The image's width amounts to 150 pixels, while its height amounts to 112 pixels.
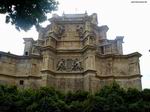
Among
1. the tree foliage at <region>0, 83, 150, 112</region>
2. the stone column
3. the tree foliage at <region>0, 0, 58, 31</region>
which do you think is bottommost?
the tree foliage at <region>0, 83, 150, 112</region>

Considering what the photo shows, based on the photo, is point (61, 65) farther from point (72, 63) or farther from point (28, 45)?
point (28, 45)

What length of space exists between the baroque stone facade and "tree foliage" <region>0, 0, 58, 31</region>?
1914 cm

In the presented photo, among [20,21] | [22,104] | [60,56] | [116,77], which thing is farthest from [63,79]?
[20,21]

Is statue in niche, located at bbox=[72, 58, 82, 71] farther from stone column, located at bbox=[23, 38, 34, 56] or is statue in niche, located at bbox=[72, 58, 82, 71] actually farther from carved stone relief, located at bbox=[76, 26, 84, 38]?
stone column, located at bbox=[23, 38, 34, 56]

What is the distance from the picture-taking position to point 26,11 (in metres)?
8.30

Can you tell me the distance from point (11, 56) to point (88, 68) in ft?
31.3

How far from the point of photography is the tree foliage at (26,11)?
Result: 8053 millimetres

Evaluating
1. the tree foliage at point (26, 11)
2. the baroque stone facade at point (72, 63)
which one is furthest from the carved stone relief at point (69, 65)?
the tree foliage at point (26, 11)

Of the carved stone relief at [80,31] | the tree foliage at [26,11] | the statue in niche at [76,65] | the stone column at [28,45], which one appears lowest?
the tree foliage at [26,11]

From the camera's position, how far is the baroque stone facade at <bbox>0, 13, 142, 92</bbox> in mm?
28375

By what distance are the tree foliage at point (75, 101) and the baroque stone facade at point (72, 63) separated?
475 cm

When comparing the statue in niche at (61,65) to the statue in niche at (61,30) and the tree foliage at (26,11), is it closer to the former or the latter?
the statue in niche at (61,30)

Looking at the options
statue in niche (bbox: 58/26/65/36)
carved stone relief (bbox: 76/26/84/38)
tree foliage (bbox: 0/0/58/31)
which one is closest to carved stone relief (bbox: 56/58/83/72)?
carved stone relief (bbox: 76/26/84/38)

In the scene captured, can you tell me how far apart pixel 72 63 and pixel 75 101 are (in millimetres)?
8345
